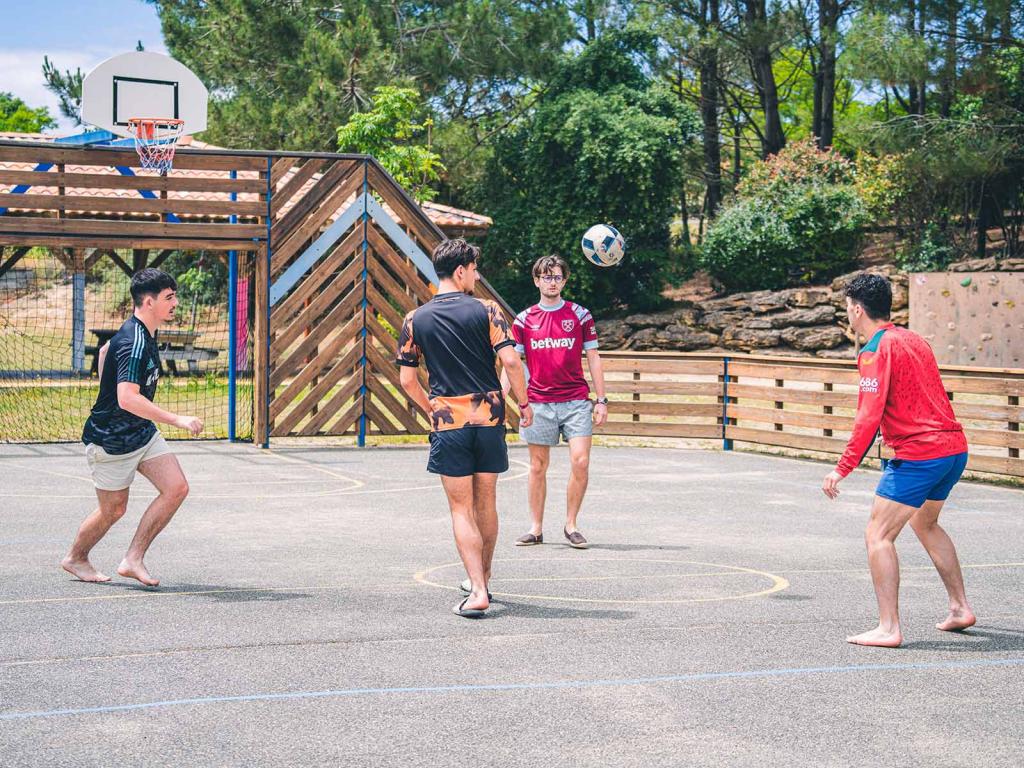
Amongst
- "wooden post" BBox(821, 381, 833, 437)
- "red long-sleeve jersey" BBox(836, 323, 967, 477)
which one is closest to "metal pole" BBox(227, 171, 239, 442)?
"wooden post" BBox(821, 381, 833, 437)

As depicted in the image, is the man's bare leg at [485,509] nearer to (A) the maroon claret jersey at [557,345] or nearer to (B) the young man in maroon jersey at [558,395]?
(B) the young man in maroon jersey at [558,395]

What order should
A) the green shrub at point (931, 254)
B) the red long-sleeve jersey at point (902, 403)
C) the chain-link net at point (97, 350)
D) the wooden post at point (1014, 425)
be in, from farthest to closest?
the green shrub at point (931, 254) → the chain-link net at point (97, 350) → the wooden post at point (1014, 425) → the red long-sleeve jersey at point (902, 403)

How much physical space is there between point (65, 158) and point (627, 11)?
2398 cm

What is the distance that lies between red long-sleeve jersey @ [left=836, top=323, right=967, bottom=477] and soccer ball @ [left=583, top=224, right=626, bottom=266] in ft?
22.7

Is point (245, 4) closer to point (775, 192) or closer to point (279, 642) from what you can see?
point (775, 192)

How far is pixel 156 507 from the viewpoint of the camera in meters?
7.45

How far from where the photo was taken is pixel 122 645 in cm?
612

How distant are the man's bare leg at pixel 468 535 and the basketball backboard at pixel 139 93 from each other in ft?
34.9

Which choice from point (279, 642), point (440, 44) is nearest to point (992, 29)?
point (440, 44)

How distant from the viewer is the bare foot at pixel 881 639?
617 cm

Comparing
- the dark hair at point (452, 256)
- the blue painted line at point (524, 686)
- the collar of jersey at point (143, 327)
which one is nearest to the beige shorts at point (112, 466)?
the collar of jersey at point (143, 327)

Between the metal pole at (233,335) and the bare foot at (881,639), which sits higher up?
the metal pole at (233,335)

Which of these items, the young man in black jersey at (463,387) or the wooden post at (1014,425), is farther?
the wooden post at (1014,425)

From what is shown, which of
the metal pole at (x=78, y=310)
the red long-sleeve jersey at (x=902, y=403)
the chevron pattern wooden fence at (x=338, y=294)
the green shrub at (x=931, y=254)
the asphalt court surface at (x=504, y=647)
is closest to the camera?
the asphalt court surface at (x=504, y=647)
